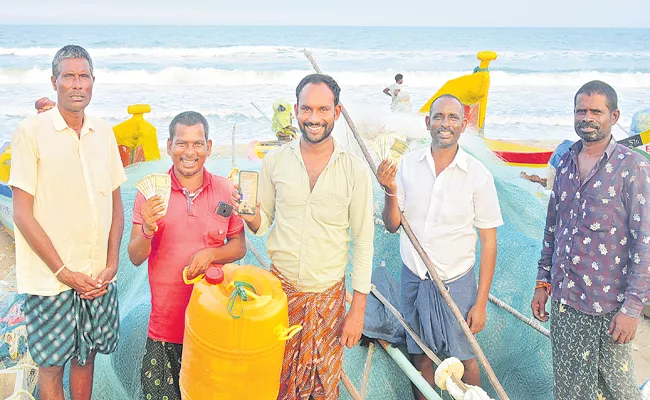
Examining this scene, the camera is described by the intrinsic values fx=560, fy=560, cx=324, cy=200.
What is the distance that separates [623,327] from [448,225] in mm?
883

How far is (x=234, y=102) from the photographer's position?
18.9 metres

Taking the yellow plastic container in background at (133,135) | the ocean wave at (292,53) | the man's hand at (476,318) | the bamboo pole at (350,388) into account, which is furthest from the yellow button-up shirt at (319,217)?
the ocean wave at (292,53)

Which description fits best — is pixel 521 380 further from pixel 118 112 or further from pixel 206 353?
pixel 118 112

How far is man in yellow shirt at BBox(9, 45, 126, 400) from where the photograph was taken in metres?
2.31

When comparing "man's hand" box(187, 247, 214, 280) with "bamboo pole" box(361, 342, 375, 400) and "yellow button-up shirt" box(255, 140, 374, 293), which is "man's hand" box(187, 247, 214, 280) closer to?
"yellow button-up shirt" box(255, 140, 374, 293)

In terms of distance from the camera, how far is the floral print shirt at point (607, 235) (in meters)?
2.36

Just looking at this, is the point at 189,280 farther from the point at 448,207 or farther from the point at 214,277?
the point at 448,207

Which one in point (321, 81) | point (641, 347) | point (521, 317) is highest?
point (321, 81)

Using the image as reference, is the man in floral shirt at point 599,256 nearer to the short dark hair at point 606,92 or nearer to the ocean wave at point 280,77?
the short dark hair at point 606,92

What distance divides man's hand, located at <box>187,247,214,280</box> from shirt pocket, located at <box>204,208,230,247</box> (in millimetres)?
54

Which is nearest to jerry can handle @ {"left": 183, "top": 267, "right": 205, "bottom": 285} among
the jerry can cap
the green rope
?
the jerry can cap

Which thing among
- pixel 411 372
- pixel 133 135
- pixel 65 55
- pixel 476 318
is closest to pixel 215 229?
pixel 65 55

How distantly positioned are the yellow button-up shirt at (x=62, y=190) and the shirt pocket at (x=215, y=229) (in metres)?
0.49

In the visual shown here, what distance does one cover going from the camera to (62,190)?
2.37 meters
